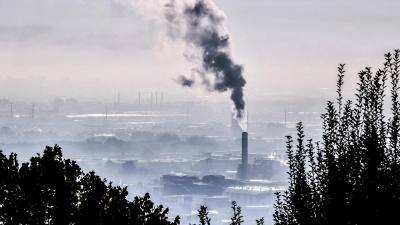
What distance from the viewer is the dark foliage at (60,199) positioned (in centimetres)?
1185

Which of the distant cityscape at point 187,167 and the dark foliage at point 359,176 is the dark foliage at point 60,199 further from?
the distant cityscape at point 187,167

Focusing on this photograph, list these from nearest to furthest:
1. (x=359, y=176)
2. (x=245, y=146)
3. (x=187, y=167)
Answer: (x=359, y=176), (x=245, y=146), (x=187, y=167)

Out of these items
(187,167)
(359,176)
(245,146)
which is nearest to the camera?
(359,176)

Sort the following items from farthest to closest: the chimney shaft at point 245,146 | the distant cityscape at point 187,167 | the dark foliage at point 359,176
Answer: the chimney shaft at point 245,146
the distant cityscape at point 187,167
the dark foliage at point 359,176

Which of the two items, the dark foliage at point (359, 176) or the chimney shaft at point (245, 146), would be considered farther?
the chimney shaft at point (245, 146)

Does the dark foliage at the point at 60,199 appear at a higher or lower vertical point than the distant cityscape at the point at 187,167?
lower

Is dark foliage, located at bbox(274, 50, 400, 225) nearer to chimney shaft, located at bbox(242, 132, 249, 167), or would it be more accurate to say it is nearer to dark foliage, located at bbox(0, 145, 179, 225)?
dark foliage, located at bbox(0, 145, 179, 225)

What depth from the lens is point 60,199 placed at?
12.4 meters

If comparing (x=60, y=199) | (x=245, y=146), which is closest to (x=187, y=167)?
(x=245, y=146)

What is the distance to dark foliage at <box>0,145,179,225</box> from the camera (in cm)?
1185

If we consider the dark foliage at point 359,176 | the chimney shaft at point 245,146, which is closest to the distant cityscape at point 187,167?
the chimney shaft at point 245,146

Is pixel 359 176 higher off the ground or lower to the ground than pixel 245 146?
lower

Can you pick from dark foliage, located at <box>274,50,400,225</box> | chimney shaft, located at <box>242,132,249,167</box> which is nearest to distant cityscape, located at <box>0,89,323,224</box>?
chimney shaft, located at <box>242,132,249,167</box>

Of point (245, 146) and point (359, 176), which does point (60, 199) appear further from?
point (245, 146)
